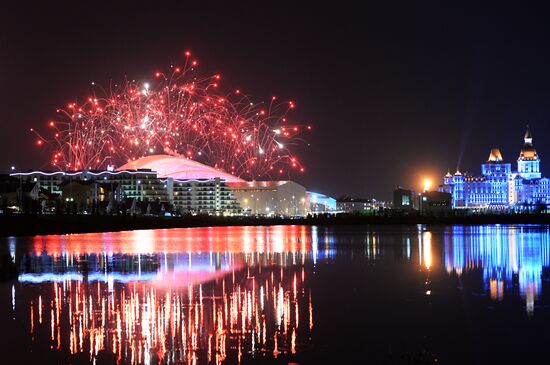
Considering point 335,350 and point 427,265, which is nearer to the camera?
point 335,350

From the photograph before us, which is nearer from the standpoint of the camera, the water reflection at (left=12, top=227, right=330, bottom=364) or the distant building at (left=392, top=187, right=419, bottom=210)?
the water reflection at (left=12, top=227, right=330, bottom=364)

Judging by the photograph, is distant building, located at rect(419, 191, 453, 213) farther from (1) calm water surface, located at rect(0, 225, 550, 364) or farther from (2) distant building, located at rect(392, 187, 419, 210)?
(1) calm water surface, located at rect(0, 225, 550, 364)

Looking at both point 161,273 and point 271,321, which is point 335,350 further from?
point 161,273

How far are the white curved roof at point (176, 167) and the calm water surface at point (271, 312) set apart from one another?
121447mm

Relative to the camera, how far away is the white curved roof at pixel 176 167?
502 ft

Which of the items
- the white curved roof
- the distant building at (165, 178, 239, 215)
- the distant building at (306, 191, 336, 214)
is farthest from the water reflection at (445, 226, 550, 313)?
the distant building at (306, 191, 336, 214)

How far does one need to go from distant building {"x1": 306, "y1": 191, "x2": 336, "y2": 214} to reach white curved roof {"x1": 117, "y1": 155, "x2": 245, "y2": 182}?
24.0m

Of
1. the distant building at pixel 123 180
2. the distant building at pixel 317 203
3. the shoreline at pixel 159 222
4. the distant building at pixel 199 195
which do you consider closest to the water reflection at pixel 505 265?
the shoreline at pixel 159 222

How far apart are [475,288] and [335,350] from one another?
9828 millimetres

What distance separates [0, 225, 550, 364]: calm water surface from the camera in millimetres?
13992

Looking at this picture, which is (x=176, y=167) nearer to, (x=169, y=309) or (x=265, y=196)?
(x=265, y=196)

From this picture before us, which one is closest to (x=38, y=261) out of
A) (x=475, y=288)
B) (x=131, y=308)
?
(x=131, y=308)

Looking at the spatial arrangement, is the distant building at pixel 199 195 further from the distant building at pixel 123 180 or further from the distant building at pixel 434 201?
the distant building at pixel 434 201

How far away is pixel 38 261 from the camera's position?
31547mm
